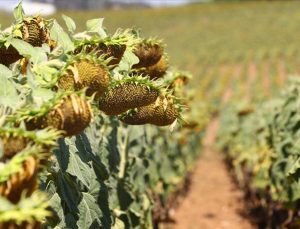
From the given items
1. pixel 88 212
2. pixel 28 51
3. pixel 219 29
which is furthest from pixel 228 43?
pixel 28 51

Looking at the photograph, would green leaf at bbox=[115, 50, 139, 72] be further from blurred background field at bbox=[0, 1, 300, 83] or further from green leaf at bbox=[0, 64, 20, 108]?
blurred background field at bbox=[0, 1, 300, 83]

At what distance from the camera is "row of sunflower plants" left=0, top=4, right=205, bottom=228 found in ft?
5.17

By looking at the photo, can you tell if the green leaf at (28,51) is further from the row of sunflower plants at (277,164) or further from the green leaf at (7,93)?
the row of sunflower plants at (277,164)

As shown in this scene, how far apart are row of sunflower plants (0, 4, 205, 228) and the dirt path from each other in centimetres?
456

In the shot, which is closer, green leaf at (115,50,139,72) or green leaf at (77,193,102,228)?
green leaf at (115,50,139,72)

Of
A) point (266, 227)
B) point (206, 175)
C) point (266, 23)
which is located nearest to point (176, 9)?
point (266, 23)

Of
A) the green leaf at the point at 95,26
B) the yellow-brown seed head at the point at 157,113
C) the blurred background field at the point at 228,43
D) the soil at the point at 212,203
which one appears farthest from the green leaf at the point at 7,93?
the blurred background field at the point at 228,43

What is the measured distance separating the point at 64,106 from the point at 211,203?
7844 mm

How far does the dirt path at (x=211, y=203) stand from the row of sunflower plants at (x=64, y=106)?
456 cm

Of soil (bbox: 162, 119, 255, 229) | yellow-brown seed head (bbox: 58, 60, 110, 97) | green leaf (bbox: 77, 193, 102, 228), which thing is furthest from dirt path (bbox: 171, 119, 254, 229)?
yellow-brown seed head (bbox: 58, 60, 110, 97)

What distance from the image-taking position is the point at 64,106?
174 cm

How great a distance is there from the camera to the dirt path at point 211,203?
25.9 ft

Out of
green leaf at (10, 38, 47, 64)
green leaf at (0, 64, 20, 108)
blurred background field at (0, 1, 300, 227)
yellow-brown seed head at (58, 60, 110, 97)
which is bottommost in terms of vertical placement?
green leaf at (0, 64, 20, 108)

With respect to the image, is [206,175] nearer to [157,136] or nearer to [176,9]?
[157,136]
